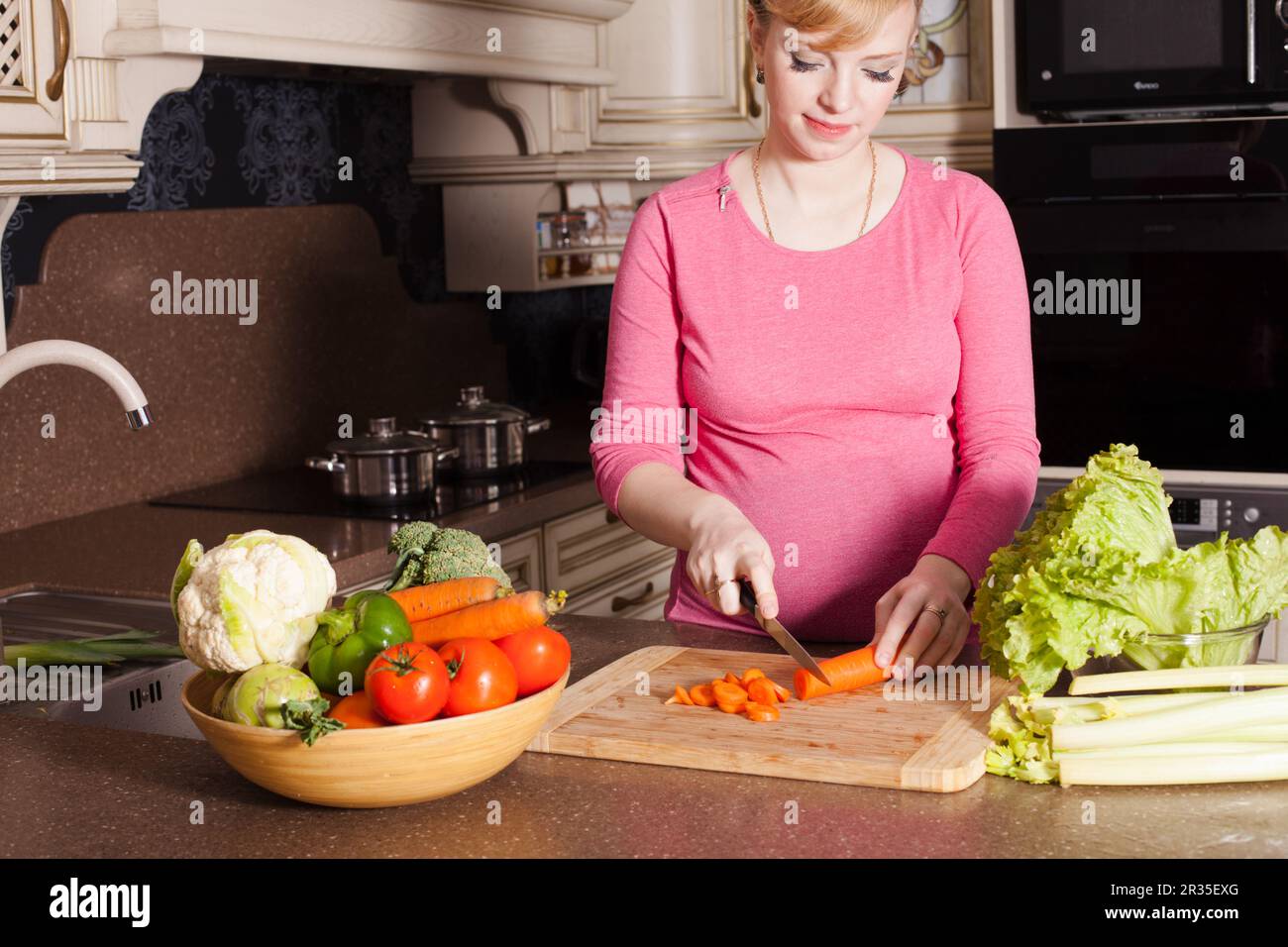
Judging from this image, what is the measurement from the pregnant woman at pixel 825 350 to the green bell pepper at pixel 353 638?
441mm

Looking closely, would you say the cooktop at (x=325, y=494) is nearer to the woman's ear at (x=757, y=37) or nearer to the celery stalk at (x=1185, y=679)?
the woman's ear at (x=757, y=37)

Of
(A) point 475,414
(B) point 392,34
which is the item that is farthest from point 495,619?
(A) point 475,414

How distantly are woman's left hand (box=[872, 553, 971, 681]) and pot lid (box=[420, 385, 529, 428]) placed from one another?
1463 mm

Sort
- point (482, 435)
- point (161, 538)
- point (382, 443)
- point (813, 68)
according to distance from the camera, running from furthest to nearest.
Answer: point (482, 435) < point (382, 443) < point (161, 538) < point (813, 68)

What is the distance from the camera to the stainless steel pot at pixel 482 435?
8.97 ft

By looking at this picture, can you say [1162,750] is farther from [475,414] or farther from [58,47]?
[475,414]

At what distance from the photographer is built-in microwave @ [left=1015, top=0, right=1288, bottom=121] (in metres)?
2.43

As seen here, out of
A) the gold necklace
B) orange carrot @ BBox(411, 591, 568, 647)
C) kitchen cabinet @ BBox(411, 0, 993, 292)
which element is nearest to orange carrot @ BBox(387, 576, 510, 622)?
orange carrot @ BBox(411, 591, 568, 647)

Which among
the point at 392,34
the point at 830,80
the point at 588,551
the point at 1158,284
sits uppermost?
the point at 392,34

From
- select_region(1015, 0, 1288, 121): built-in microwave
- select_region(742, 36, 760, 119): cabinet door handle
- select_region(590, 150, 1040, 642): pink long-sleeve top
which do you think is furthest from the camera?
select_region(742, 36, 760, 119): cabinet door handle

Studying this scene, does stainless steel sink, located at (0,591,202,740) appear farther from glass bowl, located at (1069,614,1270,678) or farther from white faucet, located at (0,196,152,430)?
glass bowl, located at (1069,614,1270,678)

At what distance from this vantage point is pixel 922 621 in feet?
4.41

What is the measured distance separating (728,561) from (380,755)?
0.40m

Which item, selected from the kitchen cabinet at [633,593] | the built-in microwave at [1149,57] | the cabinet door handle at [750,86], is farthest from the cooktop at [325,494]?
the built-in microwave at [1149,57]
